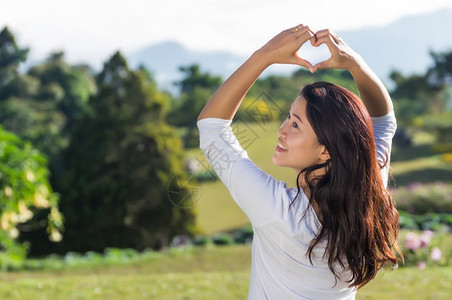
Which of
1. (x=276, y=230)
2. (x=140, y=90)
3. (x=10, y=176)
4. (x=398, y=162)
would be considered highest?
(x=276, y=230)

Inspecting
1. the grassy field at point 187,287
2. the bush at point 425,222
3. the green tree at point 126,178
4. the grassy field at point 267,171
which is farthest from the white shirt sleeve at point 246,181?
the green tree at point 126,178

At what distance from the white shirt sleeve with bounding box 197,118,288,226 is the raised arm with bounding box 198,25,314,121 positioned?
48mm

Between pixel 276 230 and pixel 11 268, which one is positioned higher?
pixel 276 230

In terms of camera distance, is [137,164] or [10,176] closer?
[10,176]

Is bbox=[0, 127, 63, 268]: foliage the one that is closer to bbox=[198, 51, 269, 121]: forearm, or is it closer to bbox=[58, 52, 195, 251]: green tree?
bbox=[198, 51, 269, 121]: forearm

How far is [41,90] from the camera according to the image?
19.8 meters

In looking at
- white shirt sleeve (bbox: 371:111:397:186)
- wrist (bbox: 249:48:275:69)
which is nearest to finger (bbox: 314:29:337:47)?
wrist (bbox: 249:48:275:69)

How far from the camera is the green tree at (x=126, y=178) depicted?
12109 mm

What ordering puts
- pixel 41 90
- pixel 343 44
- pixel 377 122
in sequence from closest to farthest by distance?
pixel 343 44 → pixel 377 122 → pixel 41 90

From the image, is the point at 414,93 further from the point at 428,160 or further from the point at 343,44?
the point at 343,44

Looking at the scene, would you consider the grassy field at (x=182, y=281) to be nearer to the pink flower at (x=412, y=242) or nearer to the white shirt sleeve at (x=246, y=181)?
the pink flower at (x=412, y=242)

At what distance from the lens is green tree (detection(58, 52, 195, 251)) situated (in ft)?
39.7

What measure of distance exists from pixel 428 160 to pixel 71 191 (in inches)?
560

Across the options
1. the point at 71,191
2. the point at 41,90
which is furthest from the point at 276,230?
the point at 41,90
